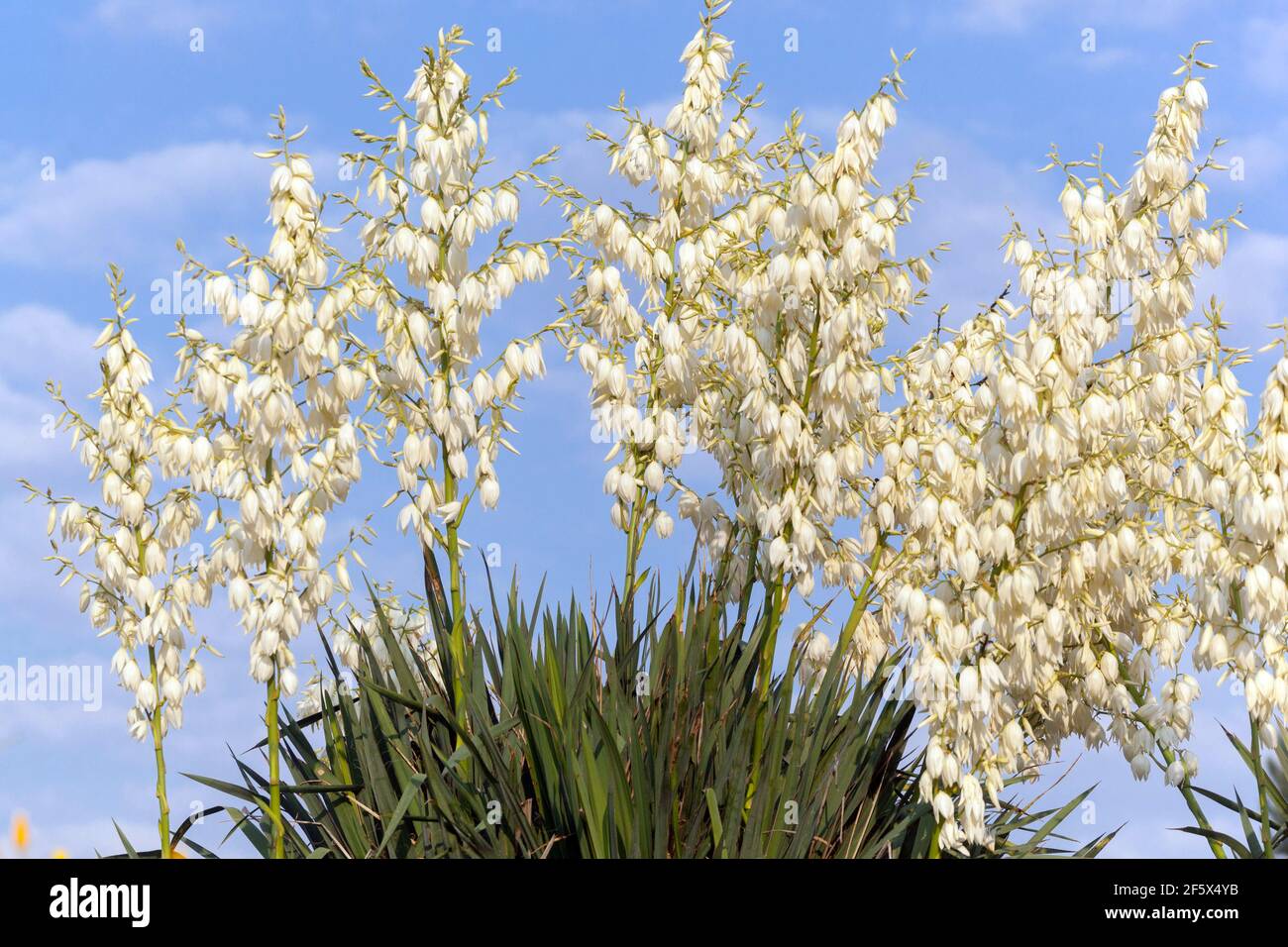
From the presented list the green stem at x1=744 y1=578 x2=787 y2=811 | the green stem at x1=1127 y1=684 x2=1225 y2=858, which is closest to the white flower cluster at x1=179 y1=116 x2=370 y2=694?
the green stem at x1=744 y1=578 x2=787 y2=811

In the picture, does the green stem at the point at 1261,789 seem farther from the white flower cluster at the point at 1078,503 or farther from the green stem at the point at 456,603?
the green stem at the point at 456,603

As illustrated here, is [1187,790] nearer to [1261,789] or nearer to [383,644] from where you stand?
[1261,789]

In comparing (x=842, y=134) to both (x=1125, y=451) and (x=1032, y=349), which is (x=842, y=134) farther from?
(x=1125, y=451)

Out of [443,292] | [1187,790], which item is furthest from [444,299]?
[1187,790]

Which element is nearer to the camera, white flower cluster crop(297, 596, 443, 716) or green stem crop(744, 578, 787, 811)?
green stem crop(744, 578, 787, 811)

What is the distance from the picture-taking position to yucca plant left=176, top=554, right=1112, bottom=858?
4566mm

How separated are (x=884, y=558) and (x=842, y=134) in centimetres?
166

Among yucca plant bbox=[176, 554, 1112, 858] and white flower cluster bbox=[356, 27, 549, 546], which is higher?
white flower cluster bbox=[356, 27, 549, 546]

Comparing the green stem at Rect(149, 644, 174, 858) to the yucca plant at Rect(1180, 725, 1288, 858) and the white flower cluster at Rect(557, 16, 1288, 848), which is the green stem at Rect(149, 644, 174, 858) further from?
the yucca plant at Rect(1180, 725, 1288, 858)

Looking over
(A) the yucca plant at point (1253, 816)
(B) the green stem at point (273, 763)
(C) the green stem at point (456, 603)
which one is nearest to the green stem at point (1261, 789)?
(A) the yucca plant at point (1253, 816)

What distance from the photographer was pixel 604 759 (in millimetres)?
4516

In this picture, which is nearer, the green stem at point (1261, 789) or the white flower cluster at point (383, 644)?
the green stem at point (1261, 789)

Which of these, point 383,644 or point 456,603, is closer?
point 456,603

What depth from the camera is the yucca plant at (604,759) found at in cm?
457
